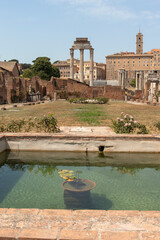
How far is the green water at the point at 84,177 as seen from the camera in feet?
14.4

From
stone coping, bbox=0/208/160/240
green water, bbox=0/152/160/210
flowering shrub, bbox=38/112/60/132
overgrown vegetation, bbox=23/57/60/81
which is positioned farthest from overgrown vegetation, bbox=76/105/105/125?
overgrown vegetation, bbox=23/57/60/81

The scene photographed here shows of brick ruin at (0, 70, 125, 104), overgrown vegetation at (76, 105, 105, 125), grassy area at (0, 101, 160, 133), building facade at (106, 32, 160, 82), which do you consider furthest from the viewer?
building facade at (106, 32, 160, 82)

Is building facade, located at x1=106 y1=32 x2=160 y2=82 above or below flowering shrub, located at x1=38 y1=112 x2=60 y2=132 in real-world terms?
above

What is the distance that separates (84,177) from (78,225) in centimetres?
277

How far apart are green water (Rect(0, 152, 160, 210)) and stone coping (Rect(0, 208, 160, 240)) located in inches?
37.9

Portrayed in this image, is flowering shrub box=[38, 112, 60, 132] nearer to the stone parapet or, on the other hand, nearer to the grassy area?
the stone parapet

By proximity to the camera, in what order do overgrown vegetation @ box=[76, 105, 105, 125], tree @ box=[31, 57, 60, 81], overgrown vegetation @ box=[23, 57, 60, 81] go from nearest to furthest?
1. overgrown vegetation @ box=[76, 105, 105, 125]
2. overgrown vegetation @ box=[23, 57, 60, 81]
3. tree @ box=[31, 57, 60, 81]

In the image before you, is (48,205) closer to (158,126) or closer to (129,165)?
(129,165)

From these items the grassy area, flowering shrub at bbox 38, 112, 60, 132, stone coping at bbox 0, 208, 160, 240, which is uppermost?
flowering shrub at bbox 38, 112, 60, 132

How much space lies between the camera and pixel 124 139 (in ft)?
25.1

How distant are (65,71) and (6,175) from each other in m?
128

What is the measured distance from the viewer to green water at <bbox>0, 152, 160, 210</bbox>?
173 inches

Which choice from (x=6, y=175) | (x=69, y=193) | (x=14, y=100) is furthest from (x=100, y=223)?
(x=14, y=100)

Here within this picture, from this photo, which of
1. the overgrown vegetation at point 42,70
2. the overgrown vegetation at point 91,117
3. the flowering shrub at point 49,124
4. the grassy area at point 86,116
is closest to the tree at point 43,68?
the overgrown vegetation at point 42,70
